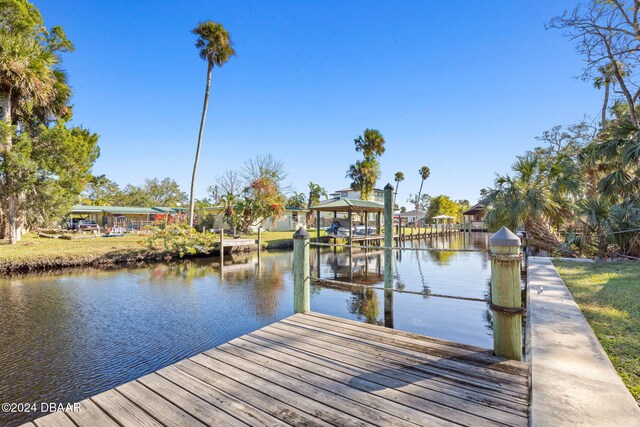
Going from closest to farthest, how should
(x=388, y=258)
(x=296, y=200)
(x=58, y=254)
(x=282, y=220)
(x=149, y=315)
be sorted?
1. (x=388, y=258)
2. (x=149, y=315)
3. (x=58, y=254)
4. (x=282, y=220)
5. (x=296, y=200)

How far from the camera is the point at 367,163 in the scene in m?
34.4

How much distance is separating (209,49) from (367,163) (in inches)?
777

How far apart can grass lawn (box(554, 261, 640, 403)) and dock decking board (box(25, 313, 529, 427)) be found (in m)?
1.03

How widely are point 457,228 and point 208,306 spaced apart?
121 ft

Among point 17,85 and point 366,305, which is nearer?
point 366,305

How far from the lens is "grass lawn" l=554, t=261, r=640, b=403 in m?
2.57

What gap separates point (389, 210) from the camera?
6.43 m

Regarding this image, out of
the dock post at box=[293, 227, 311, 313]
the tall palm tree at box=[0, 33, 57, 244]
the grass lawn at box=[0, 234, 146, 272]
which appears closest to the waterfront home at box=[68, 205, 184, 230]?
the tall palm tree at box=[0, 33, 57, 244]

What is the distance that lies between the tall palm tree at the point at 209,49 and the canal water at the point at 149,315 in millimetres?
10212

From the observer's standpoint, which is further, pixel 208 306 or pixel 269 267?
pixel 269 267

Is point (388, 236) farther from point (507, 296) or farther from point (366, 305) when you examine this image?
point (507, 296)

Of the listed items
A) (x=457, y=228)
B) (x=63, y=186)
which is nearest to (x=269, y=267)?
(x=63, y=186)

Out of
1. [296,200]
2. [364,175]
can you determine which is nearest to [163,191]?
[296,200]

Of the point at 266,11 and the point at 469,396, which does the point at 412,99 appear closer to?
the point at 266,11
